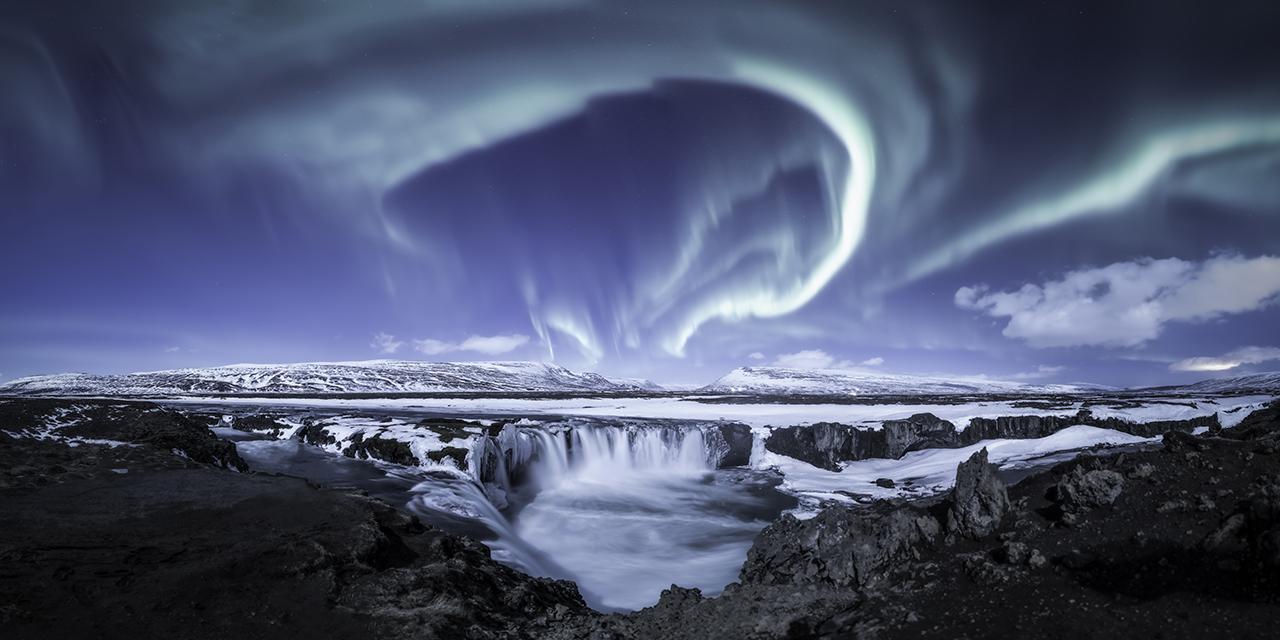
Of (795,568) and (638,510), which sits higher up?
(795,568)

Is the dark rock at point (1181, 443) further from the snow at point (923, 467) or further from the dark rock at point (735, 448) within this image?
the dark rock at point (735, 448)

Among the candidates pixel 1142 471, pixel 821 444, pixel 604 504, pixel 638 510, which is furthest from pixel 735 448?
pixel 1142 471

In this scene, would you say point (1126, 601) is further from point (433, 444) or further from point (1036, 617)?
point (433, 444)

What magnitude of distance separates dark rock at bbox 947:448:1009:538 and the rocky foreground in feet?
0.09

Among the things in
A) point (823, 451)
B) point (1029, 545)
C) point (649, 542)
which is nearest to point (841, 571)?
point (1029, 545)

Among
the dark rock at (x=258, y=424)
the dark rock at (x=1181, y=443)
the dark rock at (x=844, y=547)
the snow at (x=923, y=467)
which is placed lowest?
the snow at (x=923, y=467)

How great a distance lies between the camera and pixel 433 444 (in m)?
31.3

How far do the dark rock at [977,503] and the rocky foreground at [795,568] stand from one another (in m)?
0.03

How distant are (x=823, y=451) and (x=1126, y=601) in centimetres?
3707

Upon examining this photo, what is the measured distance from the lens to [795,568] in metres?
8.59

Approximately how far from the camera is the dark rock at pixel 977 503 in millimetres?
7867

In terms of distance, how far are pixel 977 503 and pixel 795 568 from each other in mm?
2926

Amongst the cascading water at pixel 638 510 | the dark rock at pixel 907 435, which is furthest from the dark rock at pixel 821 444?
the cascading water at pixel 638 510

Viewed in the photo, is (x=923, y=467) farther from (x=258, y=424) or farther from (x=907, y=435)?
(x=258, y=424)
